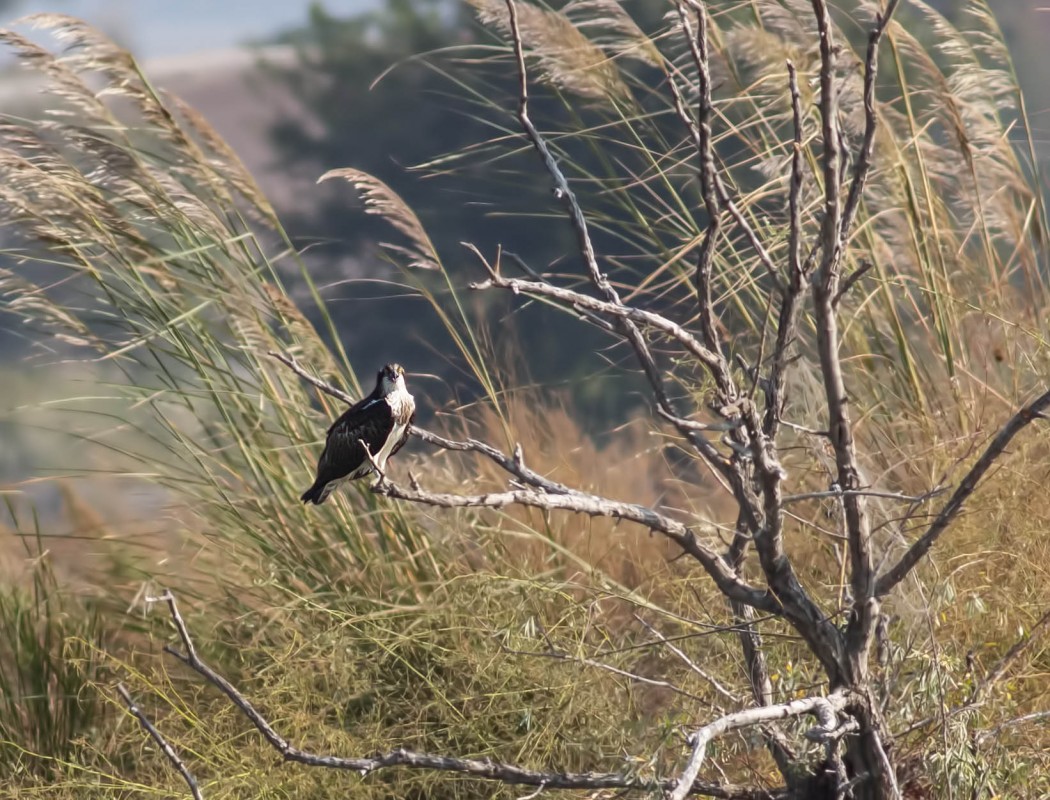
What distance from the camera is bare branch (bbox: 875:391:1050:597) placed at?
1555mm

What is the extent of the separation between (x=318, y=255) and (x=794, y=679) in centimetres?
914

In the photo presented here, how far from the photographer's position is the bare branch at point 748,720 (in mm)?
1290

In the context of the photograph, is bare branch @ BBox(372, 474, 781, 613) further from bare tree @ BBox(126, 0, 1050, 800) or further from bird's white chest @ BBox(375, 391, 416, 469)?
bird's white chest @ BBox(375, 391, 416, 469)

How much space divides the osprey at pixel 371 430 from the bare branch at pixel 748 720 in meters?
0.72

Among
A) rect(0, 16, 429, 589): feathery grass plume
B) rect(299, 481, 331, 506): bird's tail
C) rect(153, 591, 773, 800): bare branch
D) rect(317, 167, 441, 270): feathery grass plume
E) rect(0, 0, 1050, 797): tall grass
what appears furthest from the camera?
rect(0, 16, 429, 589): feathery grass plume

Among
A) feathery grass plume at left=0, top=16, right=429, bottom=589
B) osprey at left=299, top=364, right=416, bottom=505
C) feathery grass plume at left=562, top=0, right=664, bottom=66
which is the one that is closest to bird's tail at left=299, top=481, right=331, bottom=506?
osprey at left=299, top=364, right=416, bottom=505

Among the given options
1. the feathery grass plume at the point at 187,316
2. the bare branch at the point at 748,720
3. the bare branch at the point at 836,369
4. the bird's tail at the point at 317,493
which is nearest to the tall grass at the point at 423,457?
the feathery grass plume at the point at 187,316

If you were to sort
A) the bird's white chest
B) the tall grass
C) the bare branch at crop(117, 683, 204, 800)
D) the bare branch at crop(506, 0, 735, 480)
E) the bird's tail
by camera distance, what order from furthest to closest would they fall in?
the tall grass < the bird's tail < the bird's white chest < the bare branch at crop(506, 0, 735, 480) < the bare branch at crop(117, 683, 204, 800)

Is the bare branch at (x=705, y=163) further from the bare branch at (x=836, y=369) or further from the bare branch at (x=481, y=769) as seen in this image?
the bare branch at (x=481, y=769)

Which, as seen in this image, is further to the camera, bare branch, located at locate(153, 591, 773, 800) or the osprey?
the osprey

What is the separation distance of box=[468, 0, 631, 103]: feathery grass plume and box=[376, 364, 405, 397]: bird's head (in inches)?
29.5

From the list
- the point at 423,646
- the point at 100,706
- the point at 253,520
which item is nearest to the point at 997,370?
the point at 423,646

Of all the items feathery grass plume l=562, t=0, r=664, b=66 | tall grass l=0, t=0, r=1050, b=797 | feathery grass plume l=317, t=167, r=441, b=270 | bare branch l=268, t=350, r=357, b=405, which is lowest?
tall grass l=0, t=0, r=1050, b=797

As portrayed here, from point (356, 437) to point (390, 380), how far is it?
0.14m
